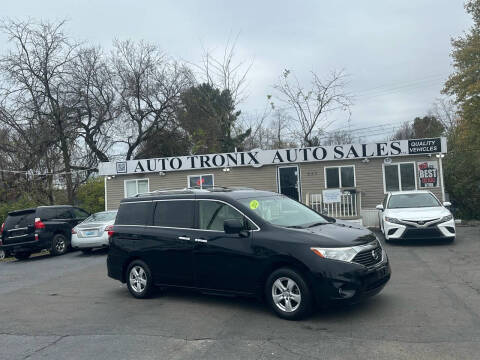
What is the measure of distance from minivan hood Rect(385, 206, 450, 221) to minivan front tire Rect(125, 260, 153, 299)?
7513 millimetres

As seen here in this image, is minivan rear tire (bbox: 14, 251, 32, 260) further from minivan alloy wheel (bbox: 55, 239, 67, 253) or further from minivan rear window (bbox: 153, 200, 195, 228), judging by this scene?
minivan rear window (bbox: 153, 200, 195, 228)

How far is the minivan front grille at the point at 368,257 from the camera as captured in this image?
242 inches

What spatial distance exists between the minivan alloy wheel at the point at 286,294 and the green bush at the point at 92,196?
23971 mm

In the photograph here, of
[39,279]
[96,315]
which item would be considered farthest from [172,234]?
[39,279]

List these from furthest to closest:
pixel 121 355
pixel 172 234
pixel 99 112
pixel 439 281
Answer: pixel 99 112 → pixel 439 281 → pixel 172 234 → pixel 121 355

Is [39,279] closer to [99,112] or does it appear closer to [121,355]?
[121,355]

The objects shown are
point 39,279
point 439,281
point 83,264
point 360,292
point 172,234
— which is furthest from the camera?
point 83,264

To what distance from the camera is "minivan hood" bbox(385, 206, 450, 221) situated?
40.9ft

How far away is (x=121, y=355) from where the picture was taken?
17.1ft

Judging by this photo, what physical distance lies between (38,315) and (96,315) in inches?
40.5

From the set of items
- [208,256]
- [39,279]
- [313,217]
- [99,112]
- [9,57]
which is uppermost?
[9,57]

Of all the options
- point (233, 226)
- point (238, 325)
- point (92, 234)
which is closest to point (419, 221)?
point (233, 226)

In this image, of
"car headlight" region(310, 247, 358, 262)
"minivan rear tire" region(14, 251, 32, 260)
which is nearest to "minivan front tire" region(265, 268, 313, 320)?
"car headlight" region(310, 247, 358, 262)

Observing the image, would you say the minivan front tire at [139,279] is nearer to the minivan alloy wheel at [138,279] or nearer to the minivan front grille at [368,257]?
the minivan alloy wheel at [138,279]
